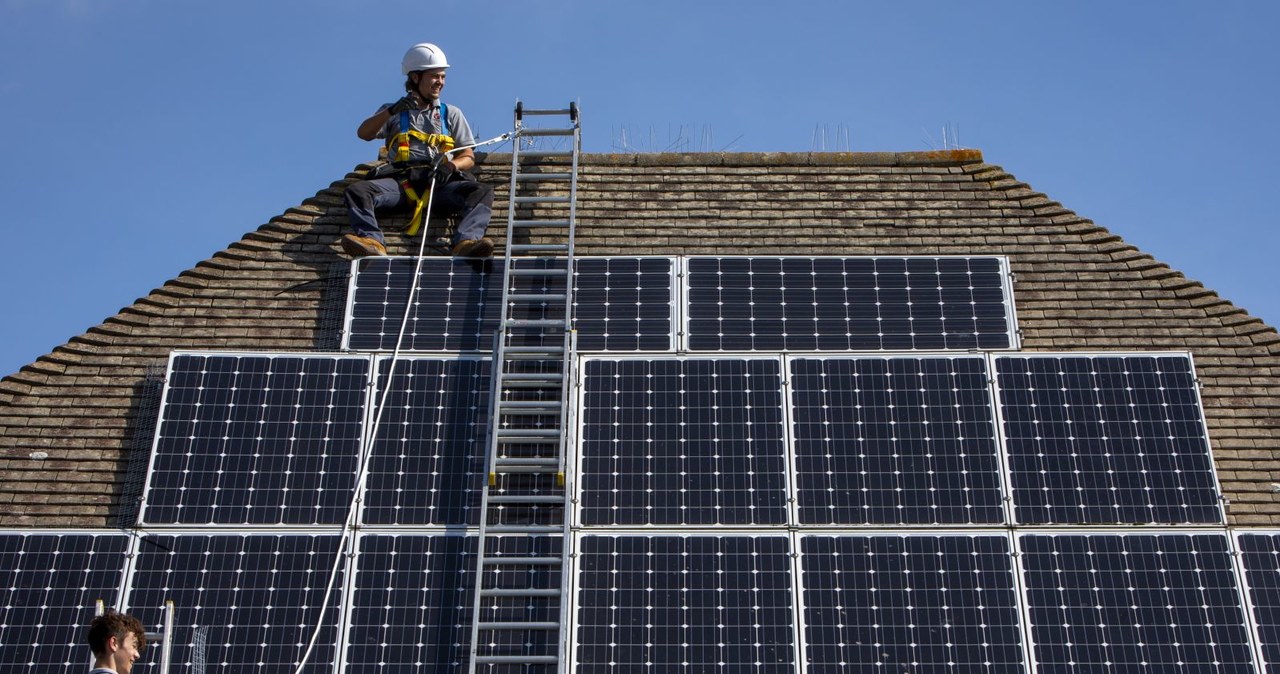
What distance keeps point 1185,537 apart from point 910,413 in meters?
2.76

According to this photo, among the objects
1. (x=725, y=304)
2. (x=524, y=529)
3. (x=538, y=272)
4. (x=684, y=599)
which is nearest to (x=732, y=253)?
(x=725, y=304)

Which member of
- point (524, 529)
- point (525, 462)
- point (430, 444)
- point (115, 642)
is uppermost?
point (430, 444)

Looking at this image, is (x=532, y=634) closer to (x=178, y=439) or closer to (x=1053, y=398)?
(x=178, y=439)

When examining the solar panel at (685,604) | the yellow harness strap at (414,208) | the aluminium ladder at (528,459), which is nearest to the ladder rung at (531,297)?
the aluminium ladder at (528,459)

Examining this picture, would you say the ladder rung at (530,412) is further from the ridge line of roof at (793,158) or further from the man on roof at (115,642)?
the man on roof at (115,642)

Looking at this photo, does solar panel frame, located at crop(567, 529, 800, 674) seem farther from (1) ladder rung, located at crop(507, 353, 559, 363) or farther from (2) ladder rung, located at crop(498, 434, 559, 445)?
(1) ladder rung, located at crop(507, 353, 559, 363)

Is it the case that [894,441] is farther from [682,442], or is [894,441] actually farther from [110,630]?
[110,630]

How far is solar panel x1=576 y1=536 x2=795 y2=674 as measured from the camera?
47.9ft

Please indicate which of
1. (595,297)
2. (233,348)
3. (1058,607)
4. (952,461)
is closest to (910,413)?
(952,461)

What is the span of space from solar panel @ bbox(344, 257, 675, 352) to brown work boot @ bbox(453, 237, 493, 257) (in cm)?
15

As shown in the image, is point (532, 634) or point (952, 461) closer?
Result: point (532, 634)

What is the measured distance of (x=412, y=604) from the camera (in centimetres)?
1502

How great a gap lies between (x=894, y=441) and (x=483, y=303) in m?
4.46

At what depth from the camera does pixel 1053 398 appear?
53.8 feet
